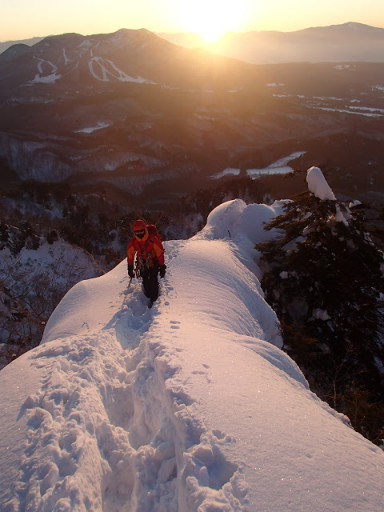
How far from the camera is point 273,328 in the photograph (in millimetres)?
10719

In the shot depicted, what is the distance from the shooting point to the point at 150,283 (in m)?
8.96

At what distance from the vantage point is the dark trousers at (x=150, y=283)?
8.95m

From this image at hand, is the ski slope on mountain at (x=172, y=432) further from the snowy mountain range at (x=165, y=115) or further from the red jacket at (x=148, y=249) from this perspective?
the snowy mountain range at (x=165, y=115)

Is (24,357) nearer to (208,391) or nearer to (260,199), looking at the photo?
(208,391)

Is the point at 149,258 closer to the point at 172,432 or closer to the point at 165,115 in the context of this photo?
the point at 172,432

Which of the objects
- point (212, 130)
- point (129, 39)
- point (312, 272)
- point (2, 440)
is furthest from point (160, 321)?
point (129, 39)

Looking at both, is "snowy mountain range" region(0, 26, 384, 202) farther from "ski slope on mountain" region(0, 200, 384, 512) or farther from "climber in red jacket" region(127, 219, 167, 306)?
"ski slope on mountain" region(0, 200, 384, 512)

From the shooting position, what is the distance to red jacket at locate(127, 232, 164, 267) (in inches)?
352

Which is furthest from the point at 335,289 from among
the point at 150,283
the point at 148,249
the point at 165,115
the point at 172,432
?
the point at 165,115

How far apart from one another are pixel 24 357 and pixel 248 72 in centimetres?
14783

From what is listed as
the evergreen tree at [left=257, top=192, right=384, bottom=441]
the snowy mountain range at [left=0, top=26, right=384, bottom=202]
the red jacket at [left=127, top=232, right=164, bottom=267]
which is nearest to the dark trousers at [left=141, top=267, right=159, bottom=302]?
the red jacket at [left=127, top=232, right=164, bottom=267]

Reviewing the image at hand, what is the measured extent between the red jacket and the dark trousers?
0.17 m

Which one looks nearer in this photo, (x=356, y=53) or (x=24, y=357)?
(x=24, y=357)

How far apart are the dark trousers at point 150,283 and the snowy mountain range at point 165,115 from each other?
91.2ft
